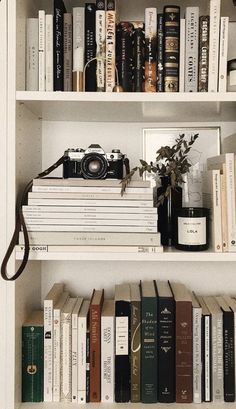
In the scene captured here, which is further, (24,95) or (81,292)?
(81,292)

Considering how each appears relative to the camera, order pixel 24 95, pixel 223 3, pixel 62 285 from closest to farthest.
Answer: pixel 24 95 < pixel 223 3 < pixel 62 285

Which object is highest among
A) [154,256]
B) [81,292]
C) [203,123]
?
[203,123]

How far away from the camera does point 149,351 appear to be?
1.02m

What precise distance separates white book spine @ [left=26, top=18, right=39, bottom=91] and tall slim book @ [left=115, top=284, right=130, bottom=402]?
0.55 meters

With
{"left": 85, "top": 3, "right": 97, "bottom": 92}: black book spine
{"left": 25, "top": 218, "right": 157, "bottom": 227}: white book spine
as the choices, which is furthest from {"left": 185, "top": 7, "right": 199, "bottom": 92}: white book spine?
{"left": 25, "top": 218, "right": 157, "bottom": 227}: white book spine

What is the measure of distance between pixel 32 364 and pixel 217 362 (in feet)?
1.43

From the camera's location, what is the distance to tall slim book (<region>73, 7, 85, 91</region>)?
1006 millimetres

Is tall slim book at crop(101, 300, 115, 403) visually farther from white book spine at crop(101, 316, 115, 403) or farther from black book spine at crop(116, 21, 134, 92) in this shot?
black book spine at crop(116, 21, 134, 92)

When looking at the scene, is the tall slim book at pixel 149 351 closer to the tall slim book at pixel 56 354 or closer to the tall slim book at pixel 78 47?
the tall slim book at pixel 56 354

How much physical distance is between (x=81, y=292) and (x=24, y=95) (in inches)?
22.3

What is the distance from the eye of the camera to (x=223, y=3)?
3.52 ft

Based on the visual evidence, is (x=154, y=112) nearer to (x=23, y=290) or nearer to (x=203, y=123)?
(x=203, y=123)

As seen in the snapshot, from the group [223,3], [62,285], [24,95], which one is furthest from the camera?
[62,285]
